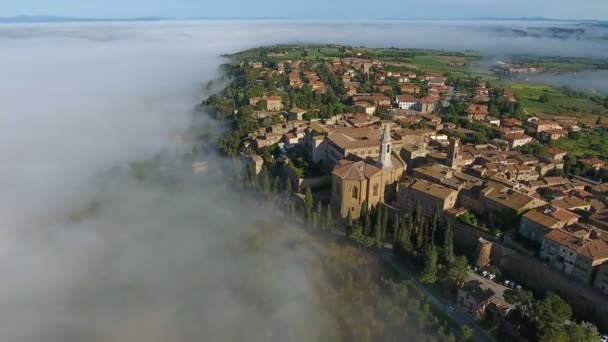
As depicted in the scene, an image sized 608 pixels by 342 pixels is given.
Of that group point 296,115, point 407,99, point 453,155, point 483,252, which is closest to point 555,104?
point 407,99

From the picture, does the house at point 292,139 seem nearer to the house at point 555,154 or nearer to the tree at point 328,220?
the tree at point 328,220

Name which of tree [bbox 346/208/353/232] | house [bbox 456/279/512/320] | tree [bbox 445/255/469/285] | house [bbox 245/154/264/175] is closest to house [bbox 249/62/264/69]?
house [bbox 245/154/264/175]

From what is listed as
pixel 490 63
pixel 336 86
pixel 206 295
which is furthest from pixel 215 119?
pixel 490 63

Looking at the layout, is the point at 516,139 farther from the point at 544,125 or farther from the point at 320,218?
the point at 320,218

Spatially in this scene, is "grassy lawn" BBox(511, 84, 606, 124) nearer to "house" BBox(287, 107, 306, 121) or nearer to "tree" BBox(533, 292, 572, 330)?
"house" BBox(287, 107, 306, 121)

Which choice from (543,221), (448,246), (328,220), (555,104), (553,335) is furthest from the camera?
(555,104)

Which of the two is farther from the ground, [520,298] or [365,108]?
[365,108]
